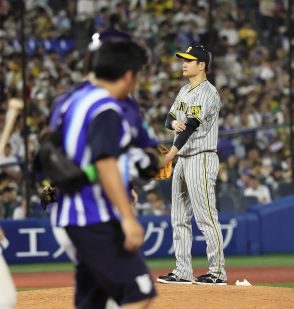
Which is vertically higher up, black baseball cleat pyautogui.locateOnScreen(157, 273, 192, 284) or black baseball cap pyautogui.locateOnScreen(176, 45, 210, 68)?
black baseball cap pyautogui.locateOnScreen(176, 45, 210, 68)

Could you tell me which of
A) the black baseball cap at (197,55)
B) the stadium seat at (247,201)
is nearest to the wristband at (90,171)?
the black baseball cap at (197,55)

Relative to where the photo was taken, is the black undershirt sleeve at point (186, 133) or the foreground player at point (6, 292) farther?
the black undershirt sleeve at point (186, 133)

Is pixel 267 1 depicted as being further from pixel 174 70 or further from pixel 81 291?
pixel 81 291

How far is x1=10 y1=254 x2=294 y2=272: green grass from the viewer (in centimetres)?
1269

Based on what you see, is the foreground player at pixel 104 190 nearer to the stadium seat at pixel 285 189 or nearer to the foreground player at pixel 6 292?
the foreground player at pixel 6 292

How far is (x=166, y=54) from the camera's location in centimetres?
1886

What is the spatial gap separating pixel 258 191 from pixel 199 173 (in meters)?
5.62

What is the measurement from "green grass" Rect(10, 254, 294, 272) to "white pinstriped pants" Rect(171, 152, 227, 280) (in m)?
3.41

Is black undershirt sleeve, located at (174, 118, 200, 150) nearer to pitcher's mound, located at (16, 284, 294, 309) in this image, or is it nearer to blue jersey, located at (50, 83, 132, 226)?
pitcher's mound, located at (16, 284, 294, 309)

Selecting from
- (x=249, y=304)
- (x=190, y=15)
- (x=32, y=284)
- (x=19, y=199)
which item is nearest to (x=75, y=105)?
(x=249, y=304)

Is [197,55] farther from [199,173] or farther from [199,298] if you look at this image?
[199,298]

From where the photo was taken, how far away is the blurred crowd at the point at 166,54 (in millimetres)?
16016

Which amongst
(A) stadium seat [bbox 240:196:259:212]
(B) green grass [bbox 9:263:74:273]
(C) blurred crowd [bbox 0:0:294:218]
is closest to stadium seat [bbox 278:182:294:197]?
(C) blurred crowd [bbox 0:0:294:218]

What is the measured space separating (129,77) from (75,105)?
288 mm
